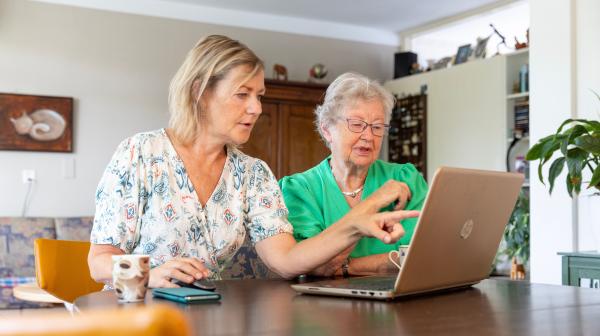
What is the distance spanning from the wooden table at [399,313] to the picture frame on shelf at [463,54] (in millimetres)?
4688

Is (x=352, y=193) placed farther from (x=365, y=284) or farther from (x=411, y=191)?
(x=365, y=284)

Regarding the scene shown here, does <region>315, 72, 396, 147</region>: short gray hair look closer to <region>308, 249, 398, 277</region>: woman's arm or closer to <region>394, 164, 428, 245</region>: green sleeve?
<region>394, 164, 428, 245</region>: green sleeve

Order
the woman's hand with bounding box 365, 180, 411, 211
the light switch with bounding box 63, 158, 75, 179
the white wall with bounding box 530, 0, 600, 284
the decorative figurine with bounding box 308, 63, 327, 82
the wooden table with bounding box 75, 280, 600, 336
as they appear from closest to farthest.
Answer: the wooden table with bounding box 75, 280, 600, 336, the woman's hand with bounding box 365, 180, 411, 211, the white wall with bounding box 530, 0, 600, 284, the light switch with bounding box 63, 158, 75, 179, the decorative figurine with bounding box 308, 63, 327, 82

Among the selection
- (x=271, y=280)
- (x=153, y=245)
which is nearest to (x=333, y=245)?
(x=271, y=280)

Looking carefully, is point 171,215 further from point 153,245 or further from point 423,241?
point 423,241

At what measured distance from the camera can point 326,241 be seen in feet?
5.57

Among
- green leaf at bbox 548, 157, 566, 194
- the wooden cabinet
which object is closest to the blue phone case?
green leaf at bbox 548, 157, 566, 194

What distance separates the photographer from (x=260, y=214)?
6.43ft

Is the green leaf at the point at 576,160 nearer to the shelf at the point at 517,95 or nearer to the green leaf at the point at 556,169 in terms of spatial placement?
the green leaf at the point at 556,169

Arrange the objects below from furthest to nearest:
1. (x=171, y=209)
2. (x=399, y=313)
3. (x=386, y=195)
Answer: (x=171, y=209), (x=386, y=195), (x=399, y=313)

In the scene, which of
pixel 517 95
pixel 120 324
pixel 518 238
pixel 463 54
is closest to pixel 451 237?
pixel 120 324

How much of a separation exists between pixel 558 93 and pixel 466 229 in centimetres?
237

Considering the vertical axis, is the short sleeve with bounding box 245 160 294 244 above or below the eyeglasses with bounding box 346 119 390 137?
below

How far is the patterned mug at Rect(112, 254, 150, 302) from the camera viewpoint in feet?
4.25
